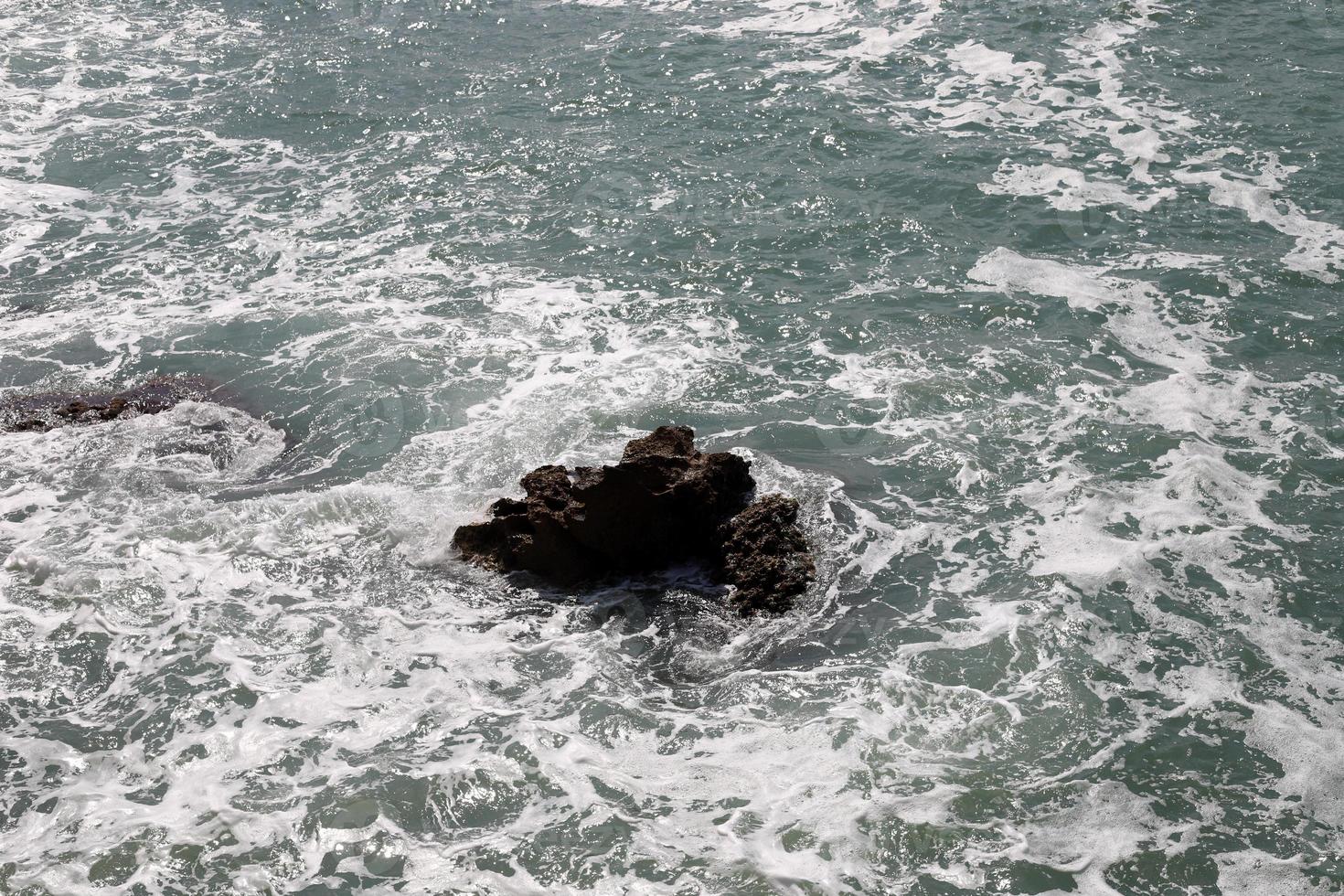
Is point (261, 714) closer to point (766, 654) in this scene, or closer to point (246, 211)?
point (766, 654)

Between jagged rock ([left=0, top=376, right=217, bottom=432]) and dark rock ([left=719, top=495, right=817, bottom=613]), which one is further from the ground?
jagged rock ([left=0, top=376, right=217, bottom=432])

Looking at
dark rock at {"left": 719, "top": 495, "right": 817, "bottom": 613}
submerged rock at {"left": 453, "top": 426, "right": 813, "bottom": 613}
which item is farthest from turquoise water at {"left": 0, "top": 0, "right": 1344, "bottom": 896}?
submerged rock at {"left": 453, "top": 426, "right": 813, "bottom": 613}

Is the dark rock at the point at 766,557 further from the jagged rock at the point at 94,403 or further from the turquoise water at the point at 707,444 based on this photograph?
the jagged rock at the point at 94,403

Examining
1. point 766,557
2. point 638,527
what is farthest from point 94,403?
point 766,557

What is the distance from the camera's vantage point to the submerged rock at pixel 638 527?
29.5ft

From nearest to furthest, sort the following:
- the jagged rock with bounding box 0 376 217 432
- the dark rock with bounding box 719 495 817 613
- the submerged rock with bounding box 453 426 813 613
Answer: the dark rock with bounding box 719 495 817 613
the submerged rock with bounding box 453 426 813 613
the jagged rock with bounding box 0 376 217 432

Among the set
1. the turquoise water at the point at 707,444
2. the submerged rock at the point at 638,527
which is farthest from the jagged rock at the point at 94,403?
the submerged rock at the point at 638,527

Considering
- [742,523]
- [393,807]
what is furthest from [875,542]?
[393,807]

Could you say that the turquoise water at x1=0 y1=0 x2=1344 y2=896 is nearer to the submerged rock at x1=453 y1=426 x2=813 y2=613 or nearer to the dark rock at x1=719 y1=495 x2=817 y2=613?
the dark rock at x1=719 y1=495 x2=817 y2=613

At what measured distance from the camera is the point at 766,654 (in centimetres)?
821

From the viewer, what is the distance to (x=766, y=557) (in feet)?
28.9

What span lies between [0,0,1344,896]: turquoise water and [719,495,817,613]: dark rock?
24 cm

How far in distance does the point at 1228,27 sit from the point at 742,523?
1506 cm

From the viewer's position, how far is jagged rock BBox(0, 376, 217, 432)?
37.1 ft
